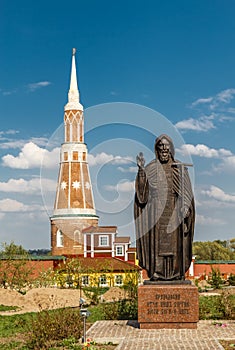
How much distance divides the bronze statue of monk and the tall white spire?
34.6 metres

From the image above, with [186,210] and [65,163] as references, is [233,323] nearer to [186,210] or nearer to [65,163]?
[186,210]

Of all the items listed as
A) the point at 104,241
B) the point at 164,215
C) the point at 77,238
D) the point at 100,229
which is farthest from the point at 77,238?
the point at 164,215

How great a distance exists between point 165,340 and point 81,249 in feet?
106

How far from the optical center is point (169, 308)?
10258 millimetres

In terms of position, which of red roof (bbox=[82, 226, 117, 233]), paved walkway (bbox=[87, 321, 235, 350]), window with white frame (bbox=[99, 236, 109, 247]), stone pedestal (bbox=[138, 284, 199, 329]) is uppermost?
red roof (bbox=[82, 226, 117, 233])

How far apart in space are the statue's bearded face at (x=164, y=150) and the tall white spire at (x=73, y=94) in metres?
34.5

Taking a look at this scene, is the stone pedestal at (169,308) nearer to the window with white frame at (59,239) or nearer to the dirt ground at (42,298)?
the dirt ground at (42,298)

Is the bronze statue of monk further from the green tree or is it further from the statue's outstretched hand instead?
the green tree

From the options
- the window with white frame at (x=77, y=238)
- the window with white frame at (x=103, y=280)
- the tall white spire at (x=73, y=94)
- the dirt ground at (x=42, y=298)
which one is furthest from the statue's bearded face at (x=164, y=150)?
the tall white spire at (x=73, y=94)

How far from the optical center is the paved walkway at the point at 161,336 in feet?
28.7

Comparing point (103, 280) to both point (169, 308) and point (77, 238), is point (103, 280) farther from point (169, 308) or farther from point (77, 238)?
point (169, 308)

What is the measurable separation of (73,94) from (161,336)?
37766 millimetres

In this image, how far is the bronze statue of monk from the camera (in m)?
10.7

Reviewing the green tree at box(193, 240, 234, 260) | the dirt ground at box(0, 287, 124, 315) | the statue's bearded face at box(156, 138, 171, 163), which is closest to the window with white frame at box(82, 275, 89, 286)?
the dirt ground at box(0, 287, 124, 315)
